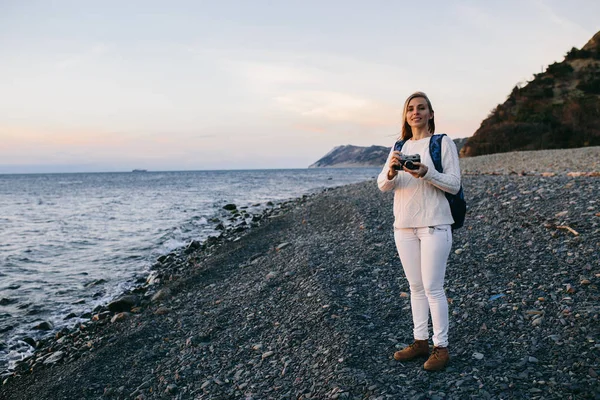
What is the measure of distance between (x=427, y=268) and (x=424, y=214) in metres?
0.52

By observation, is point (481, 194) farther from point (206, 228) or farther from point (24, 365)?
point (206, 228)

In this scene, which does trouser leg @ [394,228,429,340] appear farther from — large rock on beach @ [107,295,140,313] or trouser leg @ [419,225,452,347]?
large rock on beach @ [107,295,140,313]

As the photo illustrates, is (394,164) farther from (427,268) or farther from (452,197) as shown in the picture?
(427,268)

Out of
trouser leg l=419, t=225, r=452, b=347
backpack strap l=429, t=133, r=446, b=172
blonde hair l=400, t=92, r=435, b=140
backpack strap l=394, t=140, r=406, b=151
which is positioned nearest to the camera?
trouser leg l=419, t=225, r=452, b=347

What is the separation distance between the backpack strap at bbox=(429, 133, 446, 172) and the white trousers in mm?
597

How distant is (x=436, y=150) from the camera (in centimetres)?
399

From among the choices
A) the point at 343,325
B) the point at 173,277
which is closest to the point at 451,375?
the point at 343,325

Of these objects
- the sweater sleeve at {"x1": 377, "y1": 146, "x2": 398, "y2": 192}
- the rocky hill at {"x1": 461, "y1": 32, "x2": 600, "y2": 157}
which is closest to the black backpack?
the sweater sleeve at {"x1": 377, "y1": 146, "x2": 398, "y2": 192}

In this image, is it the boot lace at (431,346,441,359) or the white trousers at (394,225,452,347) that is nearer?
the white trousers at (394,225,452,347)

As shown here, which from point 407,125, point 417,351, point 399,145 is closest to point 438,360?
point 417,351

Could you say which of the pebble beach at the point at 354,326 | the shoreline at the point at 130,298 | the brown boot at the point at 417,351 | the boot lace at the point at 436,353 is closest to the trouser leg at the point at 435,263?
the boot lace at the point at 436,353

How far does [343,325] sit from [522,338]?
7.06 feet

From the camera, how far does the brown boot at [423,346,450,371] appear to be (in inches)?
165

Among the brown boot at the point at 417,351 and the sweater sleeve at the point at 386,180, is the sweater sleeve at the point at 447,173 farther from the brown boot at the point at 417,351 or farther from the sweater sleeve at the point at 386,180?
the brown boot at the point at 417,351
